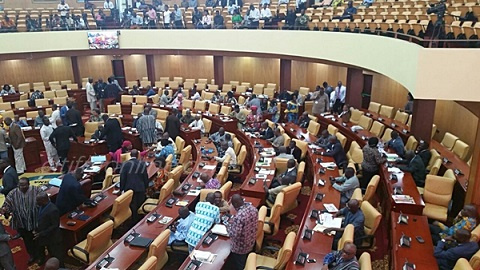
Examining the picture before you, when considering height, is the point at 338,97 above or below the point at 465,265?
below

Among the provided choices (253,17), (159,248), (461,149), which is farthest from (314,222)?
(253,17)

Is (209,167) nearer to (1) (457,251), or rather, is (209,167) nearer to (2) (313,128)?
(2) (313,128)

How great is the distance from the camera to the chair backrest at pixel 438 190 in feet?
25.9

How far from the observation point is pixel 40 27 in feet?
63.4

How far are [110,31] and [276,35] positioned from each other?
8473mm

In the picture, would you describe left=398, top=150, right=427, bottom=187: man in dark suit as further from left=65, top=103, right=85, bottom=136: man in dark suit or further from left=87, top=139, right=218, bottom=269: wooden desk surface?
left=65, top=103, right=85, bottom=136: man in dark suit

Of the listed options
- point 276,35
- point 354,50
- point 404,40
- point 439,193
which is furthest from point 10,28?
point 439,193

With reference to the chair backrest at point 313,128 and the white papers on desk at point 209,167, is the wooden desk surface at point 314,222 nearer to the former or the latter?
the chair backrest at point 313,128

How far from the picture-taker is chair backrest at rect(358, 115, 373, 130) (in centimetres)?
1302

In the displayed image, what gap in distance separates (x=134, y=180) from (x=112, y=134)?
4.45 metres

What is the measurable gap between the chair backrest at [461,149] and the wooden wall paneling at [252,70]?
37.6ft

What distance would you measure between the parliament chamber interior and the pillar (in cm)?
4

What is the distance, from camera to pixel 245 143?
1292 centimetres

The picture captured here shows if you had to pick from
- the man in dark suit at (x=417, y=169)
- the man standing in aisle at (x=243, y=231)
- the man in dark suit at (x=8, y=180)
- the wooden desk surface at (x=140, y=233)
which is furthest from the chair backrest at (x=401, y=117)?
the man in dark suit at (x=8, y=180)
